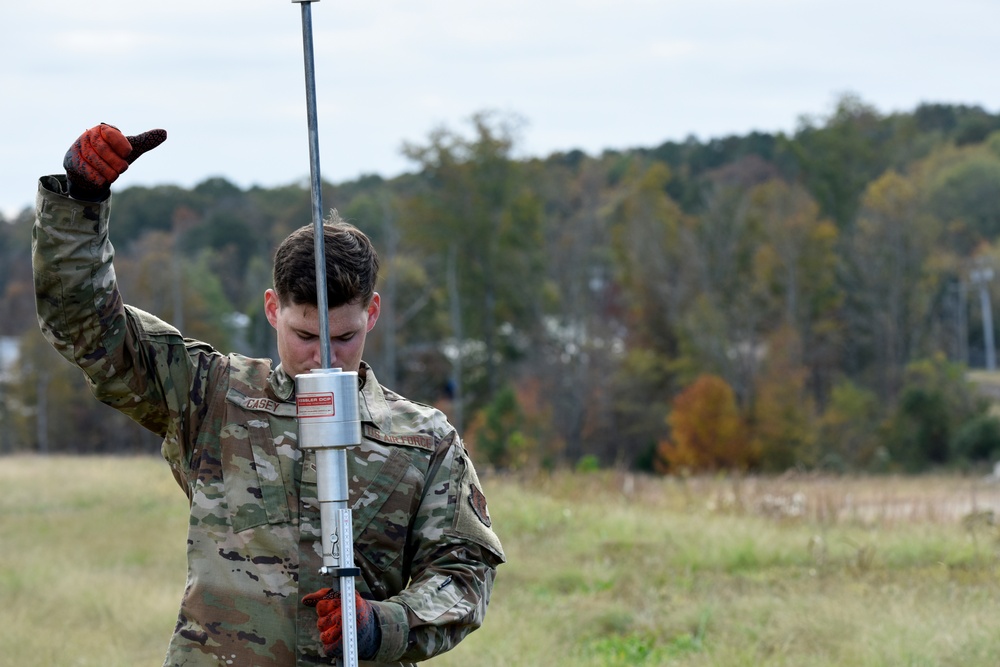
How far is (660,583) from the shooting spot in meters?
9.83

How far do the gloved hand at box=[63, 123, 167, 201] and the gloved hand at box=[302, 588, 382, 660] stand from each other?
3.28ft

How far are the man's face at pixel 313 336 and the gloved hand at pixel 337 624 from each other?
53 cm

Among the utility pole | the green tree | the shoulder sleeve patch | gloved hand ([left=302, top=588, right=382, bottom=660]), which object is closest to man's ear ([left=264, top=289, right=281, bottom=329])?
the shoulder sleeve patch

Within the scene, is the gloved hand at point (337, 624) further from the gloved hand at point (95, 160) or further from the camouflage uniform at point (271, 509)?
the gloved hand at point (95, 160)

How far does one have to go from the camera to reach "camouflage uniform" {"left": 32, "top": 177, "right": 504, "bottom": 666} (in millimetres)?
3000

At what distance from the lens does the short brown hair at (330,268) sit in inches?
119

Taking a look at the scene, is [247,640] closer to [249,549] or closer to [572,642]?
[249,549]

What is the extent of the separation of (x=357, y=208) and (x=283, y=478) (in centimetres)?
5975

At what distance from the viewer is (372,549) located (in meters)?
3.11

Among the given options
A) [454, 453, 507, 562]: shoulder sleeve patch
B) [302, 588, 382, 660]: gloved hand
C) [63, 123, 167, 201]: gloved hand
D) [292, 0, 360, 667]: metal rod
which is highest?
[63, 123, 167, 201]: gloved hand

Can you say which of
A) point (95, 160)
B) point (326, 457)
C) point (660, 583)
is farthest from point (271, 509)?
point (660, 583)

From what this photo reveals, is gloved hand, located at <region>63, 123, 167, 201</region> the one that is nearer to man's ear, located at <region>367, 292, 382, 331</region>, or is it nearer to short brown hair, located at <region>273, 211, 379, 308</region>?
short brown hair, located at <region>273, 211, 379, 308</region>

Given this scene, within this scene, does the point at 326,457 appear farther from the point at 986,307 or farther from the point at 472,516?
the point at 986,307

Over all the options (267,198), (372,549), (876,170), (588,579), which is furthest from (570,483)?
(267,198)
